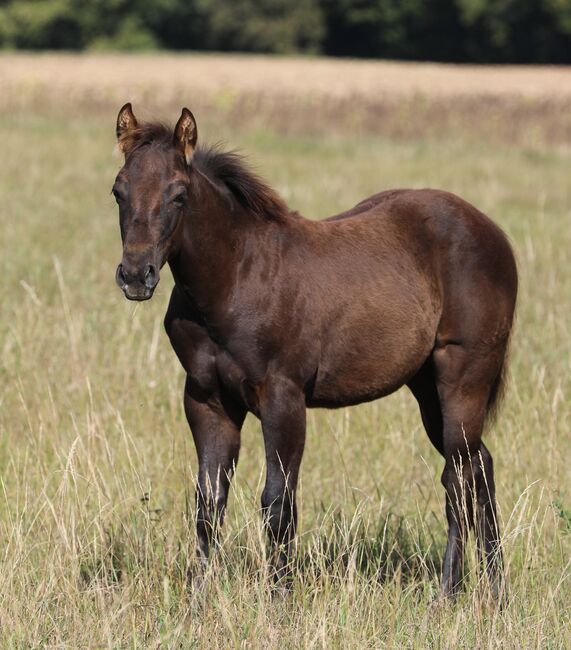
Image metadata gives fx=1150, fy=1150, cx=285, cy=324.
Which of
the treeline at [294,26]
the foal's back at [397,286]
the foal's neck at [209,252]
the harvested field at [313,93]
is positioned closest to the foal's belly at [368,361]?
the foal's back at [397,286]

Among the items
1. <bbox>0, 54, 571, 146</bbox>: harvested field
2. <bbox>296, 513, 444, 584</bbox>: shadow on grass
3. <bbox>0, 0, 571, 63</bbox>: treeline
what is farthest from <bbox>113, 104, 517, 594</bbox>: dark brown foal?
<bbox>0, 0, 571, 63</bbox>: treeline

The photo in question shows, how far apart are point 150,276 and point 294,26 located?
64591mm

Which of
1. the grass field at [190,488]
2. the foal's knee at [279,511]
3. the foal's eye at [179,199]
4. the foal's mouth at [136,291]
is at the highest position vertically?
the foal's eye at [179,199]

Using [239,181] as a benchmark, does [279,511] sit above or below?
below

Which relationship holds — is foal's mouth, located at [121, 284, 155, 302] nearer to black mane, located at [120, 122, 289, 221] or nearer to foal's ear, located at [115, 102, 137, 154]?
foal's ear, located at [115, 102, 137, 154]

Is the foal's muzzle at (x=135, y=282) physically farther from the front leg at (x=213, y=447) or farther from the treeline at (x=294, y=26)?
the treeline at (x=294, y=26)

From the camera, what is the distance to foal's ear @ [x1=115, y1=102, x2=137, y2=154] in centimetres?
423

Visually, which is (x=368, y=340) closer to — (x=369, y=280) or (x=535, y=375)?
(x=369, y=280)

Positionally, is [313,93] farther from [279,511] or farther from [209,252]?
[279,511]

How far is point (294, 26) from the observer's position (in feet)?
217

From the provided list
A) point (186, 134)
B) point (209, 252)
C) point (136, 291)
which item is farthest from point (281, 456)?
point (186, 134)

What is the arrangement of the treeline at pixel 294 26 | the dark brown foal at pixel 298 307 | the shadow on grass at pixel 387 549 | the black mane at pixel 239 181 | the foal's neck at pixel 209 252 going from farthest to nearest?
the treeline at pixel 294 26, the shadow on grass at pixel 387 549, the black mane at pixel 239 181, the foal's neck at pixel 209 252, the dark brown foal at pixel 298 307

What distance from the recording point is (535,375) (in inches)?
287

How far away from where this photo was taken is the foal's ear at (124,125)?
4234 millimetres
